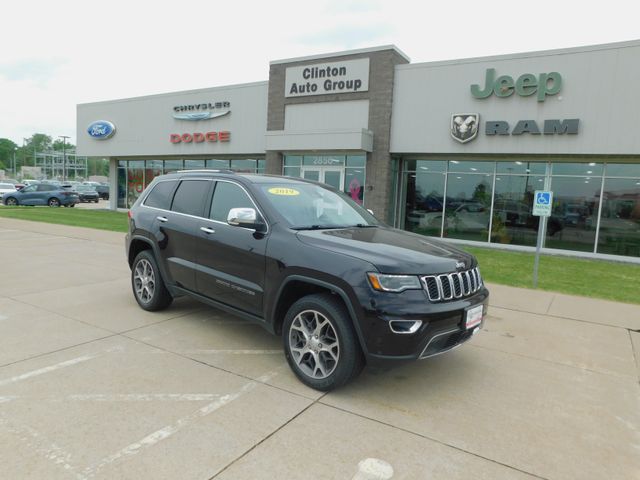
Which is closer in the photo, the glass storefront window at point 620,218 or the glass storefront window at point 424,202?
the glass storefront window at point 620,218

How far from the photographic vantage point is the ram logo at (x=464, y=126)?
14438 mm

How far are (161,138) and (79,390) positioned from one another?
68.3 feet

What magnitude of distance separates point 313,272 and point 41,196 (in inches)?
1255

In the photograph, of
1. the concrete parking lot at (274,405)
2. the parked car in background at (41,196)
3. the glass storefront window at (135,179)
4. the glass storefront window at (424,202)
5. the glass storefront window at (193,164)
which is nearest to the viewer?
the concrete parking lot at (274,405)

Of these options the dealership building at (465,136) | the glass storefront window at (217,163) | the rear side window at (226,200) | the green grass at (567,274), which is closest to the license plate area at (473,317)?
the rear side window at (226,200)

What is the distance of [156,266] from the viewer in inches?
223

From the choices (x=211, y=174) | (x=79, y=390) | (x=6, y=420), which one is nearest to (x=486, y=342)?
(x=211, y=174)

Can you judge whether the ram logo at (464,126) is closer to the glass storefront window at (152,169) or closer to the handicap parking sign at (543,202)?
the handicap parking sign at (543,202)

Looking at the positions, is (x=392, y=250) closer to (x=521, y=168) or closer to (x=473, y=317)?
(x=473, y=317)

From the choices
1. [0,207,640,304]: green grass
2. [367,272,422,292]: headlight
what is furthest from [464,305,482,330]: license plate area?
[0,207,640,304]: green grass

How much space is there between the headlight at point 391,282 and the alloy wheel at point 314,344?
522 mm

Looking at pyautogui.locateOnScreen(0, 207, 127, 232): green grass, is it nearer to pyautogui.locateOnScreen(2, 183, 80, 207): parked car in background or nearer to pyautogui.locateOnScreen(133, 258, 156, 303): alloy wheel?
pyautogui.locateOnScreen(2, 183, 80, 207): parked car in background

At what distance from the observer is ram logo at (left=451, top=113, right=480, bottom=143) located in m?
14.4

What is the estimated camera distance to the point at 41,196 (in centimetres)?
2992
